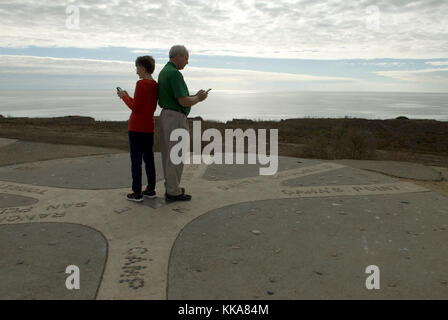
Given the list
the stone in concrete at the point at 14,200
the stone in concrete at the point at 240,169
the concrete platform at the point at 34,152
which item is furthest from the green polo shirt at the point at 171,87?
the concrete platform at the point at 34,152

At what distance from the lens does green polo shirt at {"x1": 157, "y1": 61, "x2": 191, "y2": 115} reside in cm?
416

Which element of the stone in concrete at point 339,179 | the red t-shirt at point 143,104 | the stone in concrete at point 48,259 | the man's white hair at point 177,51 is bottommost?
the stone in concrete at point 48,259

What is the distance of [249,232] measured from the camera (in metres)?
3.69

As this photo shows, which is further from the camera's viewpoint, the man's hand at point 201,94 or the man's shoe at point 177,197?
the man's shoe at point 177,197

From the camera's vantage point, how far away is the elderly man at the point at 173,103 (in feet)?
13.7

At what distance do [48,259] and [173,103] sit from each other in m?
2.08

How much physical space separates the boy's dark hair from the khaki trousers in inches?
19.8

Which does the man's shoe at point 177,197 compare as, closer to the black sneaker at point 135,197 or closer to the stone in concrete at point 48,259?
the black sneaker at point 135,197

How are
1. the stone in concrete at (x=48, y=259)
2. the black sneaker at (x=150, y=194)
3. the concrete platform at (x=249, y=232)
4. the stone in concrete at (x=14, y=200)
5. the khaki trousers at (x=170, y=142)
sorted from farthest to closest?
the black sneaker at (x=150, y=194) < the stone in concrete at (x=14, y=200) < the khaki trousers at (x=170, y=142) < the concrete platform at (x=249, y=232) < the stone in concrete at (x=48, y=259)

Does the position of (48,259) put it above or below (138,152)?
below

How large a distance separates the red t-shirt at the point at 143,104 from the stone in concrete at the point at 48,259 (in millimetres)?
1302

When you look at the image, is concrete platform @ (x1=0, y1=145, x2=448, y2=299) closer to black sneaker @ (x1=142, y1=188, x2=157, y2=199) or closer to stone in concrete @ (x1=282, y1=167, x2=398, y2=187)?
stone in concrete @ (x1=282, y1=167, x2=398, y2=187)

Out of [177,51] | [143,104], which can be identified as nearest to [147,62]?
[177,51]

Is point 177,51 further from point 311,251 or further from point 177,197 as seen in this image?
point 311,251
